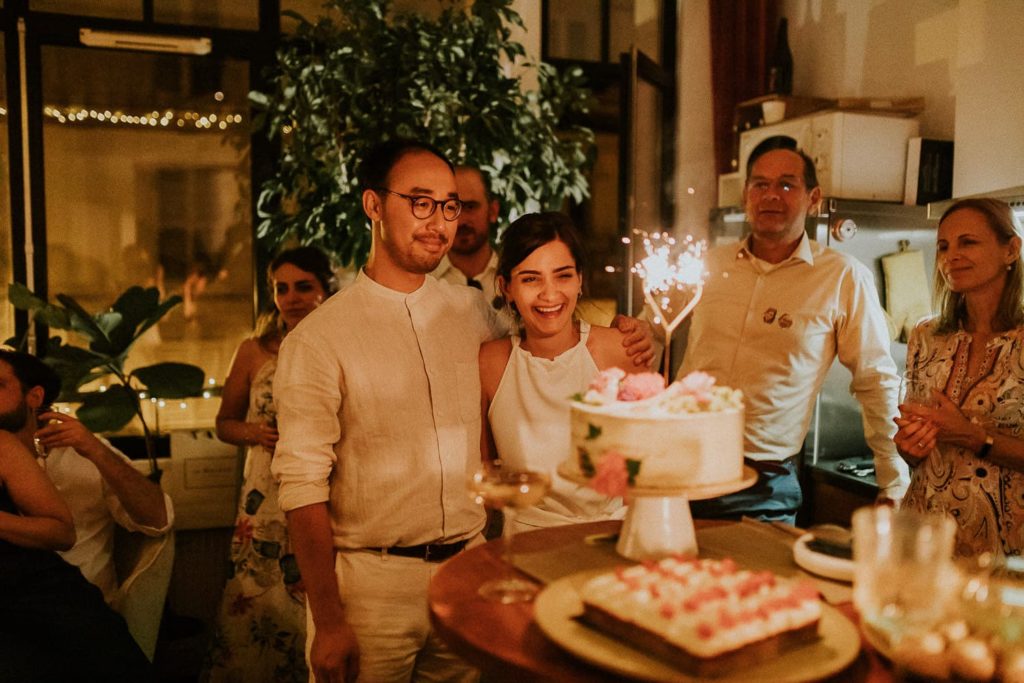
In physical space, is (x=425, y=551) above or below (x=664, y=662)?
below

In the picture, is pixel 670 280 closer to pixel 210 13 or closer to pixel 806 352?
pixel 806 352

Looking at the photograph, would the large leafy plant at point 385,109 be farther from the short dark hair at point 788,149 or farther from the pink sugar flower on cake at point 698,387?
the pink sugar flower on cake at point 698,387

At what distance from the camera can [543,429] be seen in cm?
198

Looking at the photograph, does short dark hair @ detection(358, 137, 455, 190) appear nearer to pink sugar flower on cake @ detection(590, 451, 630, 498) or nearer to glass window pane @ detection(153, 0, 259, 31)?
pink sugar flower on cake @ detection(590, 451, 630, 498)

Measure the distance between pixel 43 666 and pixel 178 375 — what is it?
57.1 inches

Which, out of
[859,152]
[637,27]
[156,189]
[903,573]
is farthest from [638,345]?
[637,27]

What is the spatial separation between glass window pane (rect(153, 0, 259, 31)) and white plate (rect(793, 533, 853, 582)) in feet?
12.6

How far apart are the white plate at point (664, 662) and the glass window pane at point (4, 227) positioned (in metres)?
3.78

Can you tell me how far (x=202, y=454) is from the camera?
419 cm

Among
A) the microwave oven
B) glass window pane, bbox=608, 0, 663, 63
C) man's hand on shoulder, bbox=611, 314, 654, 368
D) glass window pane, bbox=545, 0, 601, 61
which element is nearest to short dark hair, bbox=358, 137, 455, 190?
man's hand on shoulder, bbox=611, 314, 654, 368

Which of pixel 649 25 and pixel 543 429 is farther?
pixel 649 25

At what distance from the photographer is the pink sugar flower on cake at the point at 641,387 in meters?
1.56

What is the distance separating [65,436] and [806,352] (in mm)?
2320

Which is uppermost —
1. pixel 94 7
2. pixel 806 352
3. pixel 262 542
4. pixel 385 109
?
pixel 94 7
